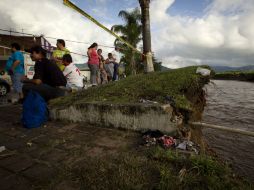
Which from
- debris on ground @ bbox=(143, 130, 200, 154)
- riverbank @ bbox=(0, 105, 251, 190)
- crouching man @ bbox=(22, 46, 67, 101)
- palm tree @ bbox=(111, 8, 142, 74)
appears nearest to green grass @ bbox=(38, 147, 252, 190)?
riverbank @ bbox=(0, 105, 251, 190)

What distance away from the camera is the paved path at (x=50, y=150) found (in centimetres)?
195

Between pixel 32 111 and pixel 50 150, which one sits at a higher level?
pixel 32 111

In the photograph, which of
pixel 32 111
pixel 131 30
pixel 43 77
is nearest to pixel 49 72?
pixel 43 77

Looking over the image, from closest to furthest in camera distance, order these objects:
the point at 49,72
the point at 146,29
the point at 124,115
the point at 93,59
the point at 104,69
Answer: the point at 124,115, the point at 49,72, the point at 93,59, the point at 146,29, the point at 104,69

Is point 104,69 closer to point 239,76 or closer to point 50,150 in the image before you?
point 50,150

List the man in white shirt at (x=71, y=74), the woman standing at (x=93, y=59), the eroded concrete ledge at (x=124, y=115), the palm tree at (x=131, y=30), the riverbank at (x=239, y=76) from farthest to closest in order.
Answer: the riverbank at (x=239, y=76) → the palm tree at (x=131, y=30) → the woman standing at (x=93, y=59) → the man in white shirt at (x=71, y=74) → the eroded concrete ledge at (x=124, y=115)

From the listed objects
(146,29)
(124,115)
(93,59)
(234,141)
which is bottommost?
(234,141)

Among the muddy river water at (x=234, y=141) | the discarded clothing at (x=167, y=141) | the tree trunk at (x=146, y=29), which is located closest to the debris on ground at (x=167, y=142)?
the discarded clothing at (x=167, y=141)

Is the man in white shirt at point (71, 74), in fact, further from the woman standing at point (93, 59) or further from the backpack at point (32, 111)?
the woman standing at point (93, 59)

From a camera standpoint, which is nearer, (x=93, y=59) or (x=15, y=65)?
(x=15, y=65)

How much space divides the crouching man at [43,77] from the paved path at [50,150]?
835mm

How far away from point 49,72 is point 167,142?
9.88ft

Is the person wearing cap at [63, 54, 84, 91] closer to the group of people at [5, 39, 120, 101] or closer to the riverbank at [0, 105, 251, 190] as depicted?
the group of people at [5, 39, 120, 101]

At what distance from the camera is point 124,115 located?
3211 millimetres
